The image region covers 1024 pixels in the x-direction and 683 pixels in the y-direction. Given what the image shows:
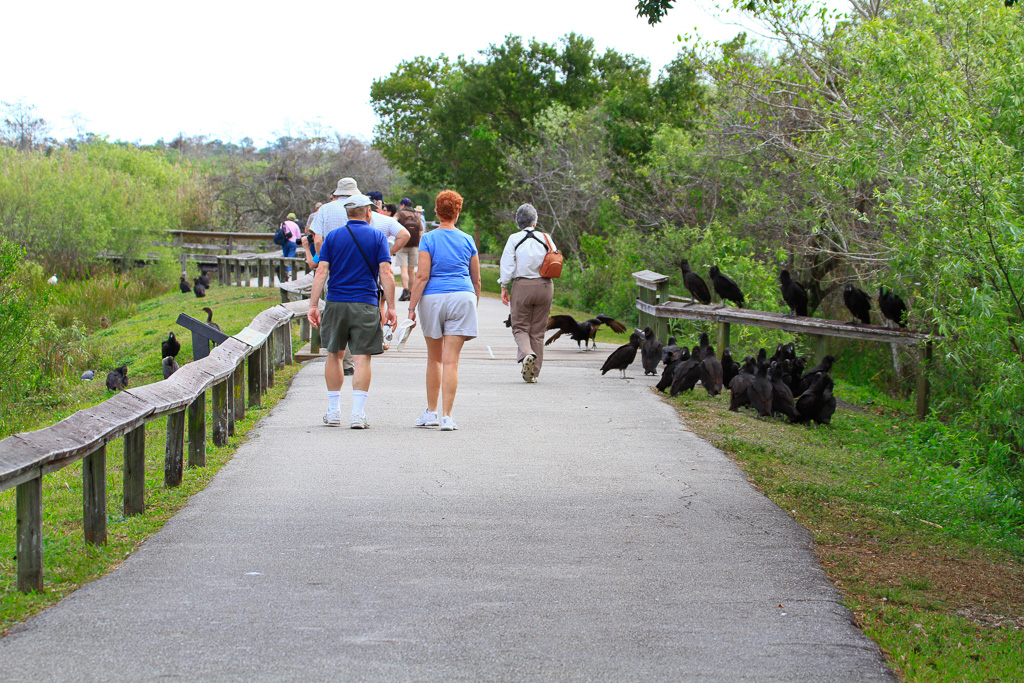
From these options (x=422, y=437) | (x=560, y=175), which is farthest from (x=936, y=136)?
(x=560, y=175)

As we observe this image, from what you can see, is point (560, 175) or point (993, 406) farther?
Result: point (560, 175)

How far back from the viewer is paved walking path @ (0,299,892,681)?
388 centimetres

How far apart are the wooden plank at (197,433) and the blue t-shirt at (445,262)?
230cm

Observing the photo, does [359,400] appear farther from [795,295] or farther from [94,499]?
[795,295]

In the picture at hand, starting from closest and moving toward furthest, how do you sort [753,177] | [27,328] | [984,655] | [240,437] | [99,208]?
[984,655] < [240,437] < [27,328] < [753,177] < [99,208]

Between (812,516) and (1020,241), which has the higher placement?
(1020,241)

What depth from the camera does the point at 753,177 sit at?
20797mm

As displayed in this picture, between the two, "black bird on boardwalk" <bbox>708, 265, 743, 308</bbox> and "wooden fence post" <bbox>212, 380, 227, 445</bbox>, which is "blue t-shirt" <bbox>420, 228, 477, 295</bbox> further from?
"black bird on boardwalk" <bbox>708, 265, 743, 308</bbox>

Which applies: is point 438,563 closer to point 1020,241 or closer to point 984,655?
point 984,655

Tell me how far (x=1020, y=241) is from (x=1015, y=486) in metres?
1.90

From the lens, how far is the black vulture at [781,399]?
36.3 feet

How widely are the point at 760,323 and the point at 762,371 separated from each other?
2981 mm

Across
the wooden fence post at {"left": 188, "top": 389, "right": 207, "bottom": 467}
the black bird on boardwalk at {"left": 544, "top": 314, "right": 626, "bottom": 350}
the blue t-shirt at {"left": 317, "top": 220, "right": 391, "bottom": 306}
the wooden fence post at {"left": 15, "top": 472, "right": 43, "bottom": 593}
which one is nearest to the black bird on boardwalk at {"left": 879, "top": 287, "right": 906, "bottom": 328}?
the black bird on boardwalk at {"left": 544, "top": 314, "right": 626, "bottom": 350}

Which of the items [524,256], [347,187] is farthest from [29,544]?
[524,256]
